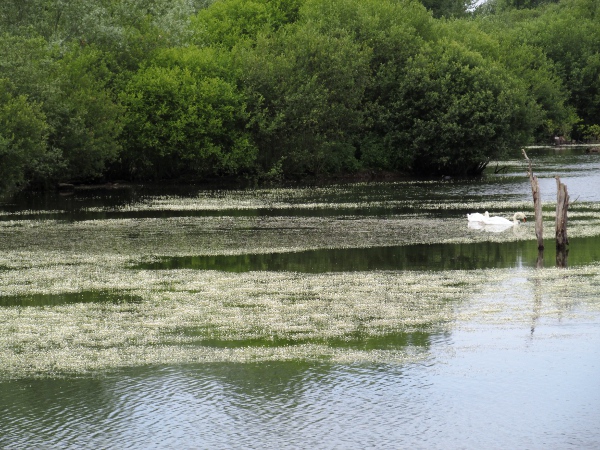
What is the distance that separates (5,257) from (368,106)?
40.0 metres

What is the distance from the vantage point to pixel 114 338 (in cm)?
1961

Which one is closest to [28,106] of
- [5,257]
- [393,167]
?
[5,257]

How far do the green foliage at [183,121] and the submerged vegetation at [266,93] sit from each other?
0.37 feet

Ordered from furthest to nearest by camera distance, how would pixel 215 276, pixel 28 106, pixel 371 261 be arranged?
pixel 28 106 < pixel 371 261 < pixel 215 276

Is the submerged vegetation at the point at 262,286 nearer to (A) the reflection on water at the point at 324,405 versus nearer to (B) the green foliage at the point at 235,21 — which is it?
(A) the reflection on water at the point at 324,405

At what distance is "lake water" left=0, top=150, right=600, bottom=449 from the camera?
14.8m

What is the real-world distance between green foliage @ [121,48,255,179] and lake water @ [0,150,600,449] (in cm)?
2467

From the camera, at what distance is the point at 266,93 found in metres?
65.0

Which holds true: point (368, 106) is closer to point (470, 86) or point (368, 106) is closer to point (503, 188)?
point (470, 86)

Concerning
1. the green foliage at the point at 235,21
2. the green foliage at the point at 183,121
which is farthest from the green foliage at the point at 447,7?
the green foliage at the point at 183,121

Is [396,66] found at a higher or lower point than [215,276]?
higher

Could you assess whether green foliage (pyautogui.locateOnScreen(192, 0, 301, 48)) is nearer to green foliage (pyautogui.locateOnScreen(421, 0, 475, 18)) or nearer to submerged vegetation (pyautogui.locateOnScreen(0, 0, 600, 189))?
submerged vegetation (pyautogui.locateOnScreen(0, 0, 600, 189))

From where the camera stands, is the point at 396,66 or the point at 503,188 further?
the point at 396,66

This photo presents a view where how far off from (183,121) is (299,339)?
4325 cm
